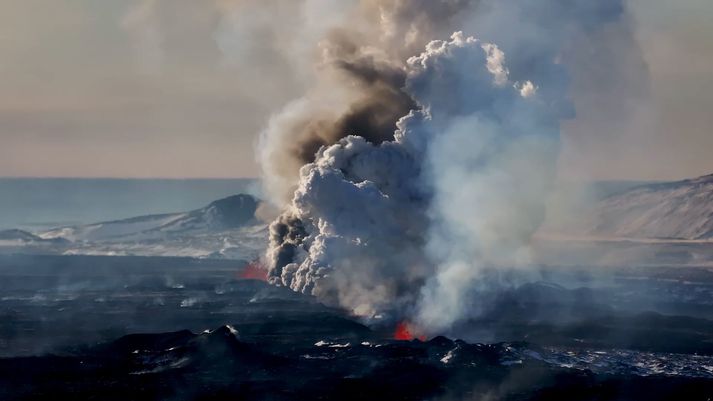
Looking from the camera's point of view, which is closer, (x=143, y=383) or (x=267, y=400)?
(x=267, y=400)

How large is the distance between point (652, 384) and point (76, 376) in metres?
102

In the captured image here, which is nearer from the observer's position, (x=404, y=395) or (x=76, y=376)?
(x=404, y=395)

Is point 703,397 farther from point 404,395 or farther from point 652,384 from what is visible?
point 404,395

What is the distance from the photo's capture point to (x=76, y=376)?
19675 centimetres

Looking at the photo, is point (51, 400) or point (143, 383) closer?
point (51, 400)

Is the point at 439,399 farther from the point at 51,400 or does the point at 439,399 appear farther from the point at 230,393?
the point at 51,400

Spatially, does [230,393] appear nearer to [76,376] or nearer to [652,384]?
[76,376]

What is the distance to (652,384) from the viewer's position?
196 meters

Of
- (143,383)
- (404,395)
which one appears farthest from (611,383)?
(143,383)

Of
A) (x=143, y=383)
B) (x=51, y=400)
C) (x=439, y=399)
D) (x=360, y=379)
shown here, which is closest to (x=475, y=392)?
(x=439, y=399)

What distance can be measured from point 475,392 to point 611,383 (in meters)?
25.7

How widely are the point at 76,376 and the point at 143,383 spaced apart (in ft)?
48.4

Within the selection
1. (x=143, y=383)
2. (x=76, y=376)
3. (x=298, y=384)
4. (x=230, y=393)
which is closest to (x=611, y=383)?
(x=298, y=384)

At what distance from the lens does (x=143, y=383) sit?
624 feet
